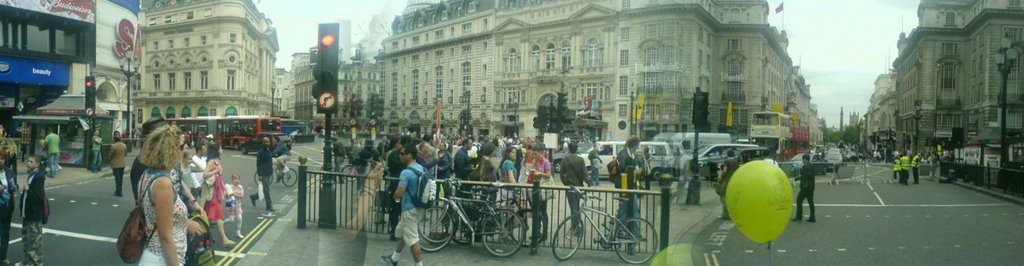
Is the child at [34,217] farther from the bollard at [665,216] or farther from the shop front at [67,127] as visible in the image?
the shop front at [67,127]

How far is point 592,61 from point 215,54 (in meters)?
2.89

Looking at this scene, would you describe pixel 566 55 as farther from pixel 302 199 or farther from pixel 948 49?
pixel 302 199

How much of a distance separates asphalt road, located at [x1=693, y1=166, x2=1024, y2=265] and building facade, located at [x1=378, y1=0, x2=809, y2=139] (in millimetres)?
1226

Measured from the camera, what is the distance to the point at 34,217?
16.8 ft

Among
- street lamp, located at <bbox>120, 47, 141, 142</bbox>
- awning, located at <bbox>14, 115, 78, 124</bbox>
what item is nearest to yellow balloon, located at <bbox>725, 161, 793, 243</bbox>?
awning, located at <bbox>14, 115, 78, 124</bbox>

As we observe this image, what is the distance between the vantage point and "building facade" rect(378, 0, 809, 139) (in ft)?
15.2

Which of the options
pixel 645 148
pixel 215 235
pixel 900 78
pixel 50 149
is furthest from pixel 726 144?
pixel 50 149

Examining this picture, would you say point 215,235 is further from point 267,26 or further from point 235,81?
point 267,26

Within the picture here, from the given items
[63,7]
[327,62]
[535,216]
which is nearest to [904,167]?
[535,216]

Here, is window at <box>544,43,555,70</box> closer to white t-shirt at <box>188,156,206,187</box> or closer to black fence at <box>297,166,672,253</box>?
black fence at <box>297,166,672,253</box>

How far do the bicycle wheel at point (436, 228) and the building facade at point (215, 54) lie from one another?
2112mm

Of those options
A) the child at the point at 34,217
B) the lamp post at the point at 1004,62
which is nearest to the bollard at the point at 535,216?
the lamp post at the point at 1004,62

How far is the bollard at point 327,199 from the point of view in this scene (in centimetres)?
629

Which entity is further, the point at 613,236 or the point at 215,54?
the point at 613,236
